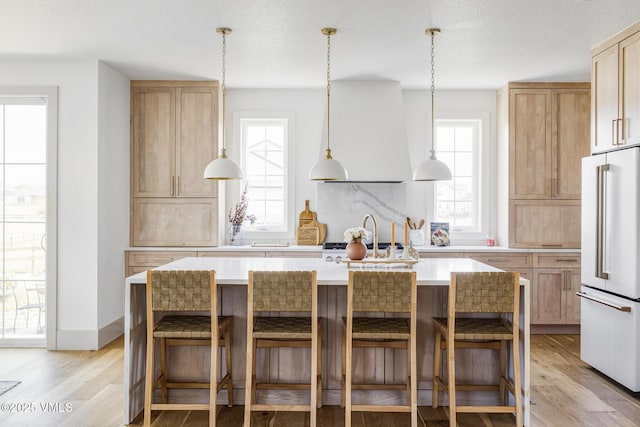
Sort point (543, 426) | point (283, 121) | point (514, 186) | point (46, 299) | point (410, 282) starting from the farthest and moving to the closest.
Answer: point (283, 121) < point (514, 186) < point (46, 299) < point (543, 426) < point (410, 282)

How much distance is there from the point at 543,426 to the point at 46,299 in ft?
13.8

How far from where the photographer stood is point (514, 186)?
5.20 m

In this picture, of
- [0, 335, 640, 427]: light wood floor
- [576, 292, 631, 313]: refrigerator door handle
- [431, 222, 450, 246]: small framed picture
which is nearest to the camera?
[0, 335, 640, 427]: light wood floor

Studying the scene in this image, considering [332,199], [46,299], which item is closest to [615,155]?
[332,199]

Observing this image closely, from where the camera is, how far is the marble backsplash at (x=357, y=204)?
18.0ft

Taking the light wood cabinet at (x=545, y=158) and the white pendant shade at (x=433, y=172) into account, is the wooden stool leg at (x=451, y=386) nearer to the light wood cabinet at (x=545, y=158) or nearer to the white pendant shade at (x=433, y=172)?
the white pendant shade at (x=433, y=172)

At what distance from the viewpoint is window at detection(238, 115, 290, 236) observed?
562 cm

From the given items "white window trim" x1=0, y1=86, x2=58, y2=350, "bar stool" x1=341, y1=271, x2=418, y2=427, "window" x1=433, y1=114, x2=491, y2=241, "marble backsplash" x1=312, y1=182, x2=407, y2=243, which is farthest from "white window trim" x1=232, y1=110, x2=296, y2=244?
"bar stool" x1=341, y1=271, x2=418, y2=427

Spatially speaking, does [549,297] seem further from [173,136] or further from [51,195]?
[51,195]

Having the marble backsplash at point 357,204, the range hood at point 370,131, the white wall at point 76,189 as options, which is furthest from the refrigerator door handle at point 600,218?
the white wall at point 76,189

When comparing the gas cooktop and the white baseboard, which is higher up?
the gas cooktop

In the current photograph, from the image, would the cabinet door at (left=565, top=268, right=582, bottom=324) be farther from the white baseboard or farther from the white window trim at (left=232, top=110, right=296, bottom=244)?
the white baseboard

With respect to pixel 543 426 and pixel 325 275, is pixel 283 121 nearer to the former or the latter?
pixel 325 275

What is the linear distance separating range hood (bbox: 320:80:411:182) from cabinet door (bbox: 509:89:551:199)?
120 centimetres
